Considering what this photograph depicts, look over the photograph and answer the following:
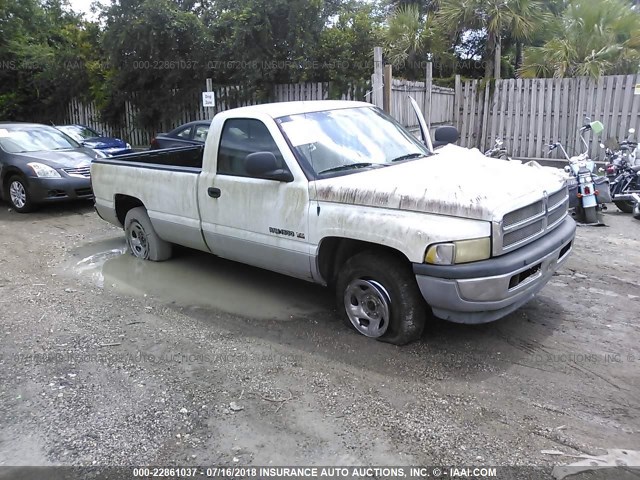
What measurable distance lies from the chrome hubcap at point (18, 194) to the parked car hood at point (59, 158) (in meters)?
0.51

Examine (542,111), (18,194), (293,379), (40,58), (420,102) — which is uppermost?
(40,58)

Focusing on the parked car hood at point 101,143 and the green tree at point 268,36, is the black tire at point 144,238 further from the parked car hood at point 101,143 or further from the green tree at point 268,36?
the green tree at point 268,36

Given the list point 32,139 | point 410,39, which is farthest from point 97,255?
point 410,39

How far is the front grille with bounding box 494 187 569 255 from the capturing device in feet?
13.0

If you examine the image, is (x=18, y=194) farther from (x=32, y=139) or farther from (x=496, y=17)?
(x=496, y=17)

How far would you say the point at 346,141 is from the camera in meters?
5.05

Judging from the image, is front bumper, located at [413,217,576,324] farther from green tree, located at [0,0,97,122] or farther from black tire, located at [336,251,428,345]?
green tree, located at [0,0,97,122]

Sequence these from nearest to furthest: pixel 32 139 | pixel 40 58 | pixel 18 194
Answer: pixel 18 194 < pixel 32 139 < pixel 40 58

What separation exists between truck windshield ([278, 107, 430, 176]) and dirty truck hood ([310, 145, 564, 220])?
0.20m

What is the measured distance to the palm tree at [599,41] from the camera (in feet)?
41.3

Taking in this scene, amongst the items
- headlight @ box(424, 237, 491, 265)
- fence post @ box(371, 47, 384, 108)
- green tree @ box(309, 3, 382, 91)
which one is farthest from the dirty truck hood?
green tree @ box(309, 3, 382, 91)

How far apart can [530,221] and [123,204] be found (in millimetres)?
5247

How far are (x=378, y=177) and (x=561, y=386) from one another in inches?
80.6

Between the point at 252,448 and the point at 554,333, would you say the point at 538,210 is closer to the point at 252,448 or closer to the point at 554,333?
the point at 554,333
